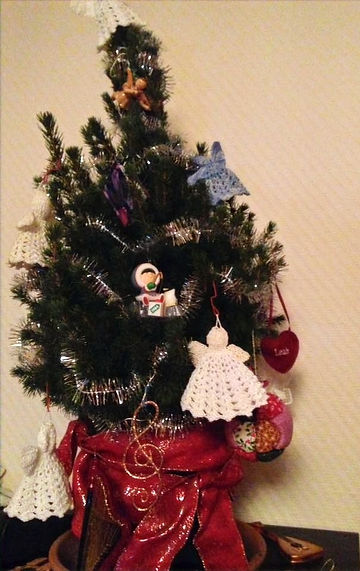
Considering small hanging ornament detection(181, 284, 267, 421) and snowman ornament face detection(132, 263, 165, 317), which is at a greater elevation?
snowman ornament face detection(132, 263, 165, 317)

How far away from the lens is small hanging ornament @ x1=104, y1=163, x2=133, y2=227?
27.4 inches

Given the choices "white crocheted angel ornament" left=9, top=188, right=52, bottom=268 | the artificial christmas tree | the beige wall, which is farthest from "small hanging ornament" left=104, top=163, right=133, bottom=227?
the beige wall

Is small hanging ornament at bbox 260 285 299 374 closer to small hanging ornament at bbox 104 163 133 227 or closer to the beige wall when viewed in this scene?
the beige wall

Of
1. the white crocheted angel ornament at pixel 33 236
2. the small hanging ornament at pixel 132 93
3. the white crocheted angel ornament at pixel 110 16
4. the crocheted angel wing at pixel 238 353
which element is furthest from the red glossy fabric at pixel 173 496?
the white crocheted angel ornament at pixel 110 16

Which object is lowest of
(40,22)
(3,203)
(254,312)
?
(254,312)

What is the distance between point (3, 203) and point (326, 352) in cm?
71

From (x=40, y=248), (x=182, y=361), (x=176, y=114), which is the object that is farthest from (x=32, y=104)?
(x=182, y=361)

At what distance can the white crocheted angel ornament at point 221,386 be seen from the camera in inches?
24.3

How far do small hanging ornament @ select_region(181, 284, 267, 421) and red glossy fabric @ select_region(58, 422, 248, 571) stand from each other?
90 millimetres

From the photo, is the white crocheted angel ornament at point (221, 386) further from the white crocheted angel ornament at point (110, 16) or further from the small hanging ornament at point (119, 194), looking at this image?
the white crocheted angel ornament at point (110, 16)

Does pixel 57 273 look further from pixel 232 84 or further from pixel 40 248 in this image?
pixel 232 84

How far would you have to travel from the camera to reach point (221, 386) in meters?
0.62

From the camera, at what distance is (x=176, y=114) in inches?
41.6

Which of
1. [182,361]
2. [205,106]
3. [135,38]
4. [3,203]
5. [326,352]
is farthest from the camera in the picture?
[3,203]
